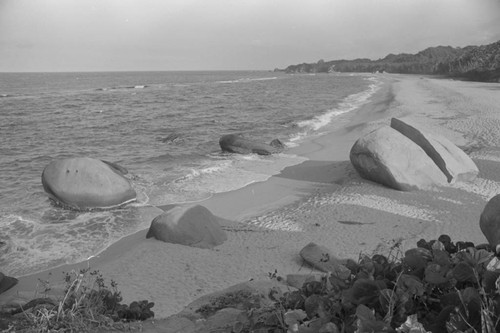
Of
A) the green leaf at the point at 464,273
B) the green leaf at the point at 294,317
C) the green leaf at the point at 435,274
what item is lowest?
the green leaf at the point at 294,317

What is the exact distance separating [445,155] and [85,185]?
868 centimetres

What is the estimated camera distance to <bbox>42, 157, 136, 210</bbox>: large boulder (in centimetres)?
1023

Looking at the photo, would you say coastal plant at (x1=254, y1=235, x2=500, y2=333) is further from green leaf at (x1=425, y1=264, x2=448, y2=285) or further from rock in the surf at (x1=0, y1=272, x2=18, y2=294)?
rock in the surf at (x1=0, y1=272, x2=18, y2=294)

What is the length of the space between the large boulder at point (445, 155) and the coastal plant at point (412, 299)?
8.43 metres

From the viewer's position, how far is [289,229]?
845cm

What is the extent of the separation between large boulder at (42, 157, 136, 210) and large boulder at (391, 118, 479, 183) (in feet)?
23.8

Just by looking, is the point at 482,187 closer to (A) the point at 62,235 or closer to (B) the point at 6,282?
(A) the point at 62,235

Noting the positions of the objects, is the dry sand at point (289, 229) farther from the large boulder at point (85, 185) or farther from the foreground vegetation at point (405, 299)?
the large boulder at point (85, 185)

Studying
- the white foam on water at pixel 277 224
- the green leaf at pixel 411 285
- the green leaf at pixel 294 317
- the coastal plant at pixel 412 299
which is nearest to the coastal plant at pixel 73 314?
the coastal plant at pixel 412 299

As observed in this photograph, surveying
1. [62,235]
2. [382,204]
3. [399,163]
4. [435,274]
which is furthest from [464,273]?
[399,163]

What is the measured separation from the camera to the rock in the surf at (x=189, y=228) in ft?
25.6

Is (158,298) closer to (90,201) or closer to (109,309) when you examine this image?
(109,309)

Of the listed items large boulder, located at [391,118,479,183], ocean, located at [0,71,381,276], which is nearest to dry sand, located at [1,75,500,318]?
large boulder, located at [391,118,479,183]

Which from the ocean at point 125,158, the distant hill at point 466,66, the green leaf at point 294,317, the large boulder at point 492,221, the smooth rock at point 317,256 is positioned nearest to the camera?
the green leaf at point 294,317
